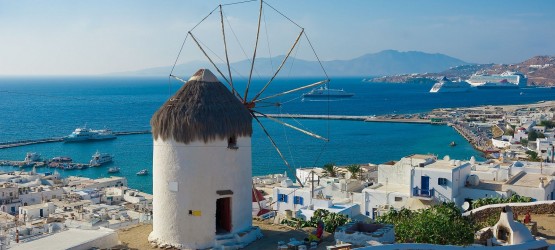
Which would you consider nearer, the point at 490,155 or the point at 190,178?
the point at 190,178

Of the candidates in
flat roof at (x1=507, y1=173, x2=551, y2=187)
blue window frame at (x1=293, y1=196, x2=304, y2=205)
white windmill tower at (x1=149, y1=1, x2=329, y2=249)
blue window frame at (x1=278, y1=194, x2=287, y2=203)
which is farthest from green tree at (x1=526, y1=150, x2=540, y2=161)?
white windmill tower at (x1=149, y1=1, x2=329, y2=249)

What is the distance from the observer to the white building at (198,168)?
13758mm

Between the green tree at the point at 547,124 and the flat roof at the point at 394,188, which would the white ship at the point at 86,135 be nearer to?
the green tree at the point at 547,124

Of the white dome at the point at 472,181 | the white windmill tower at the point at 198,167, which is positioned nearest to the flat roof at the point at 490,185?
the white dome at the point at 472,181

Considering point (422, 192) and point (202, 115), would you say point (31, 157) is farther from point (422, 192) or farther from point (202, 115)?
point (202, 115)

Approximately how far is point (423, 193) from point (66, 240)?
17.6m

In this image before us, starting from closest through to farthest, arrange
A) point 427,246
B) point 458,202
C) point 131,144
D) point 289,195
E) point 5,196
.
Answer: point 427,246 < point 458,202 < point 289,195 < point 5,196 < point 131,144

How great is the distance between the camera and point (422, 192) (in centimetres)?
2672

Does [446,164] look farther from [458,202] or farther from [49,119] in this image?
[49,119]

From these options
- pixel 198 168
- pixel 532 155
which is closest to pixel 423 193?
pixel 198 168

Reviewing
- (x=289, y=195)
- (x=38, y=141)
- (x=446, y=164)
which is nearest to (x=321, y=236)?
(x=446, y=164)

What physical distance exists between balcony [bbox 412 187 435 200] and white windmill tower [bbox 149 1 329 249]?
1383 cm

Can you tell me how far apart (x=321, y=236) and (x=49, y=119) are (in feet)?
414

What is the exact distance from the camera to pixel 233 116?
14312 millimetres
